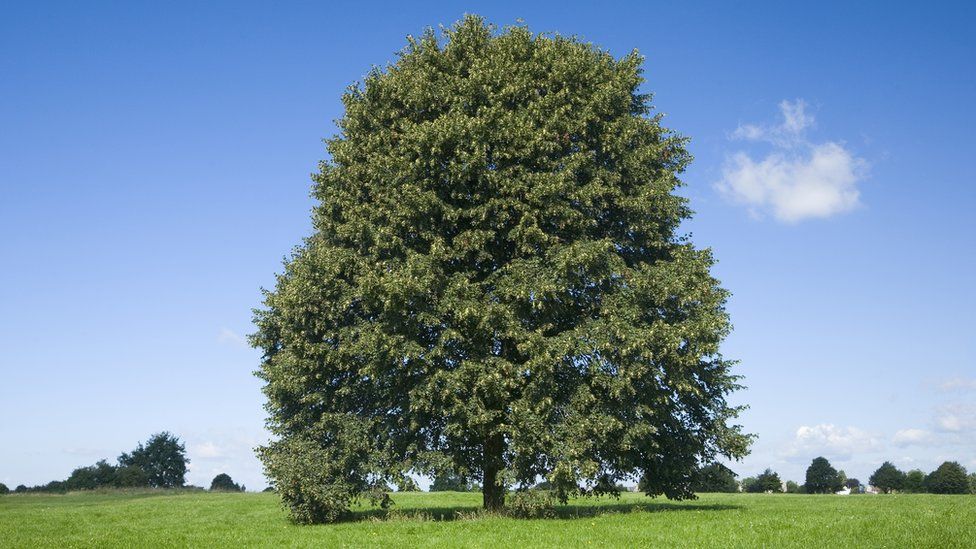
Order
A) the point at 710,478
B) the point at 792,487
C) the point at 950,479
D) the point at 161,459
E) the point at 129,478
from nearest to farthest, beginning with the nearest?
the point at 710,478 < the point at 950,479 < the point at 792,487 < the point at 129,478 < the point at 161,459

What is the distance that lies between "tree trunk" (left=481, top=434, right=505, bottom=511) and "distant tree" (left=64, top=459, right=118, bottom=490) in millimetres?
70282

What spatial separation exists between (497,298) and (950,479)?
4202cm

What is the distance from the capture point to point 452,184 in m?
31.3

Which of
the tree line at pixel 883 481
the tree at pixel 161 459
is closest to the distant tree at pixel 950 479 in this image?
the tree line at pixel 883 481

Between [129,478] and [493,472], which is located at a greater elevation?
[493,472]

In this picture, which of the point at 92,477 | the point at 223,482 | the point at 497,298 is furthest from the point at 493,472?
the point at 92,477

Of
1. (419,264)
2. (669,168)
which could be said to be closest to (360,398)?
(419,264)

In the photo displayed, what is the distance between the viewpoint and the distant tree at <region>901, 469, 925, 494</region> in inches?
2173

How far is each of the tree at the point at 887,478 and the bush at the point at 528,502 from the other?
39.0 meters

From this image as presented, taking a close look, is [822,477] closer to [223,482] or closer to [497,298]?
[497,298]

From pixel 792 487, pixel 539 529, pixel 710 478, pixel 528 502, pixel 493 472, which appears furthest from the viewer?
pixel 792 487

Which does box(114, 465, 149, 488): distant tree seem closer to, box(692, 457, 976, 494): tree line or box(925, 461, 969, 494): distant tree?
box(692, 457, 976, 494): tree line

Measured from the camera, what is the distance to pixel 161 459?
105 m

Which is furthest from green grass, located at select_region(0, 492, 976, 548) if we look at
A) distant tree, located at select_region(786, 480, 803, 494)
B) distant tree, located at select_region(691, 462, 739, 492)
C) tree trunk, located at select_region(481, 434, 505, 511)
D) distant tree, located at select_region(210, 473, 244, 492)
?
distant tree, located at select_region(210, 473, 244, 492)
